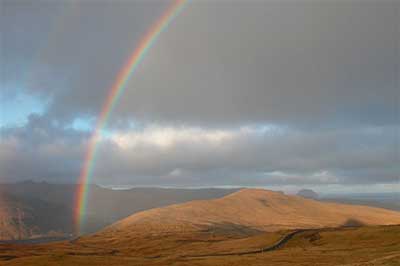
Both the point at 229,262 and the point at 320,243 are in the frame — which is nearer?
the point at 229,262

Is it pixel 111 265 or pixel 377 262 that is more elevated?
pixel 377 262

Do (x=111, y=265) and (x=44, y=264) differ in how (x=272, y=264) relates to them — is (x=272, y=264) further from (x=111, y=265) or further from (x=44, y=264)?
(x=44, y=264)

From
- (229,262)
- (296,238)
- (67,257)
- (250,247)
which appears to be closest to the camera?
(229,262)

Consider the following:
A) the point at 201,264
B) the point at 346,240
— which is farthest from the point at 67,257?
the point at 346,240

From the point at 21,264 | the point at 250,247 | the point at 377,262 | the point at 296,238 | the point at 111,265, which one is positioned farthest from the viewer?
the point at 296,238

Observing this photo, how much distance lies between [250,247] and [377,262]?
105 meters

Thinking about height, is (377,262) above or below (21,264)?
above

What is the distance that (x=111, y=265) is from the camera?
410 ft

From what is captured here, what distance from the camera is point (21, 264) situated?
446 ft

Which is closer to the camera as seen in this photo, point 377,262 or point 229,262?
point 377,262

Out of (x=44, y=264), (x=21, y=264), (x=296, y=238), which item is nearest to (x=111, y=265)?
(x=44, y=264)

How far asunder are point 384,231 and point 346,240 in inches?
604

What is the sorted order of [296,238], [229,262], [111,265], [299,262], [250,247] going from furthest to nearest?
[296,238], [250,247], [111,265], [229,262], [299,262]

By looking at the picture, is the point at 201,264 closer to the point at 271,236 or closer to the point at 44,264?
the point at 44,264
